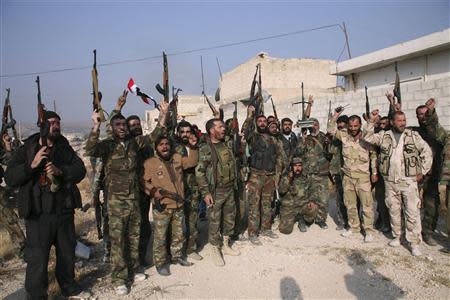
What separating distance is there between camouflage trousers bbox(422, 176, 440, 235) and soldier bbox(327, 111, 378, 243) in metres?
0.81

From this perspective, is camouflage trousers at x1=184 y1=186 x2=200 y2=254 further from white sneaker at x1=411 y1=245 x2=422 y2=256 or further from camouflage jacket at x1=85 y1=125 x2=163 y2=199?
white sneaker at x1=411 y1=245 x2=422 y2=256

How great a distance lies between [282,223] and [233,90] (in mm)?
15922

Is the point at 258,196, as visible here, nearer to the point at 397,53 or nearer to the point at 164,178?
the point at 164,178

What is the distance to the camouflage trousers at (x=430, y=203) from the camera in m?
5.20

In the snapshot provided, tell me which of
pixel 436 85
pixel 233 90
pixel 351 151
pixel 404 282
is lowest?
pixel 404 282

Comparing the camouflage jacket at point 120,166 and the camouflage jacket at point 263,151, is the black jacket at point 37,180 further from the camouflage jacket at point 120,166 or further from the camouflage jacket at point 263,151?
the camouflage jacket at point 263,151

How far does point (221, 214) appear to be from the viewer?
16.5 feet

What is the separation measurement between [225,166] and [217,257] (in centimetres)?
136

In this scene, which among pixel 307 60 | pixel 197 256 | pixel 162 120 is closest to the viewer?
pixel 162 120

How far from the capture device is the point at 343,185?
5.75 metres

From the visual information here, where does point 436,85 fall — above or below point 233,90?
below

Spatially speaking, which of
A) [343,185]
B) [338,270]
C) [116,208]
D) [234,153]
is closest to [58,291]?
[116,208]

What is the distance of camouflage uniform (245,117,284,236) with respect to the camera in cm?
555

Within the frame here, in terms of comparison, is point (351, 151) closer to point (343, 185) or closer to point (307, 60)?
point (343, 185)
